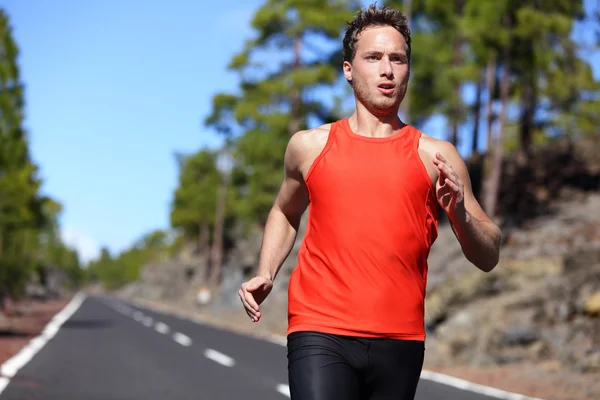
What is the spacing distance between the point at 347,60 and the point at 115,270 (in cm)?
18693

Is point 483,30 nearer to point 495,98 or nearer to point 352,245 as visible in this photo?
point 495,98

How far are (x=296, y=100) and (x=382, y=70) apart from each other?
28400 millimetres

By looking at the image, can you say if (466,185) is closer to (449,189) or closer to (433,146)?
(433,146)

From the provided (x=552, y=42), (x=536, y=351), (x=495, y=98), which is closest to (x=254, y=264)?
(x=495, y=98)

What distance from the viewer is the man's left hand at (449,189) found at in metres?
2.66

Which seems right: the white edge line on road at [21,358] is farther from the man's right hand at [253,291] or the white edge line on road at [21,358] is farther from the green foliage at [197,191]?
the green foliage at [197,191]

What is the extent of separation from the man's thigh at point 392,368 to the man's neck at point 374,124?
0.72 m

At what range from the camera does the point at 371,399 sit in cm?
291

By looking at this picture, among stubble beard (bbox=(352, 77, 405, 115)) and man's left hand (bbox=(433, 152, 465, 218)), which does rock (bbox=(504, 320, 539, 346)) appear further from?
man's left hand (bbox=(433, 152, 465, 218))

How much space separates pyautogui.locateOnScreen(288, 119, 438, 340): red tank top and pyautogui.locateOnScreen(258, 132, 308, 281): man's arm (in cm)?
19

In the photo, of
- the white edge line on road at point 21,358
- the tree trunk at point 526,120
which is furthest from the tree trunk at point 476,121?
the white edge line on road at point 21,358

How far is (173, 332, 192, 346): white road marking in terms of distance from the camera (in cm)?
1745

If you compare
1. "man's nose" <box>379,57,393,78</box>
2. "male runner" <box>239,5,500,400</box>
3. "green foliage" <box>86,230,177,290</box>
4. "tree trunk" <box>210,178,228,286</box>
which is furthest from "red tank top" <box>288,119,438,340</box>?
"green foliage" <box>86,230,177,290</box>

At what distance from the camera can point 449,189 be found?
270cm
